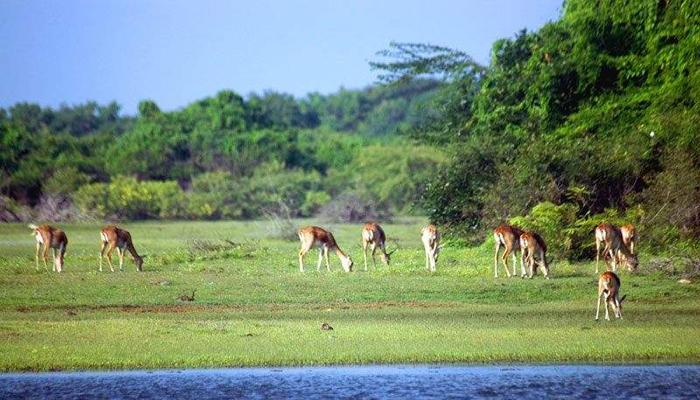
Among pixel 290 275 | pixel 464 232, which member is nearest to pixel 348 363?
pixel 290 275

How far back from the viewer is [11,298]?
18.2 meters

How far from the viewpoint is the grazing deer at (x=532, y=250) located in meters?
20.6

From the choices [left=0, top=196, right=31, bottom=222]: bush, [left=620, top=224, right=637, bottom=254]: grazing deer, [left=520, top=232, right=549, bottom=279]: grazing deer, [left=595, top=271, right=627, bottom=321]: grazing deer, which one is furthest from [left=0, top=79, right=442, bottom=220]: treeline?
[left=595, top=271, right=627, bottom=321]: grazing deer

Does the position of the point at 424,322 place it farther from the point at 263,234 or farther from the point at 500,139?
the point at 263,234

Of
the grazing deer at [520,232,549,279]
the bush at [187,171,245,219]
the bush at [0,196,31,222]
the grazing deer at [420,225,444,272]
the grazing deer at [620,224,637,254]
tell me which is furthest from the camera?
the bush at [187,171,245,219]

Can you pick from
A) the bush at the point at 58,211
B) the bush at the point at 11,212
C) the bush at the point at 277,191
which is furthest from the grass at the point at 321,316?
the bush at the point at 277,191

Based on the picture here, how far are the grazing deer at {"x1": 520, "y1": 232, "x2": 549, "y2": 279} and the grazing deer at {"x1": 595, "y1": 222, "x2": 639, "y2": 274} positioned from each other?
3.80 feet

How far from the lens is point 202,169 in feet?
178

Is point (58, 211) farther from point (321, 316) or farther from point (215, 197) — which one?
point (321, 316)

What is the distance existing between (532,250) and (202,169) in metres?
35.0

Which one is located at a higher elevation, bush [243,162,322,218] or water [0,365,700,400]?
bush [243,162,322,218]

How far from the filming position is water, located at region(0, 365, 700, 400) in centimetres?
1184

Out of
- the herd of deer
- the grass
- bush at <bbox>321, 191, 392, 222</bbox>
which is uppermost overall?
bush at <bbox>321, 191, 392, 222</bbox>

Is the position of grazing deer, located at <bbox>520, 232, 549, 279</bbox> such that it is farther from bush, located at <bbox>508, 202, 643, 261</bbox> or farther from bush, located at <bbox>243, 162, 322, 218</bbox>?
bush, located at <bbox>243, 162, 322, 218</bbox>
